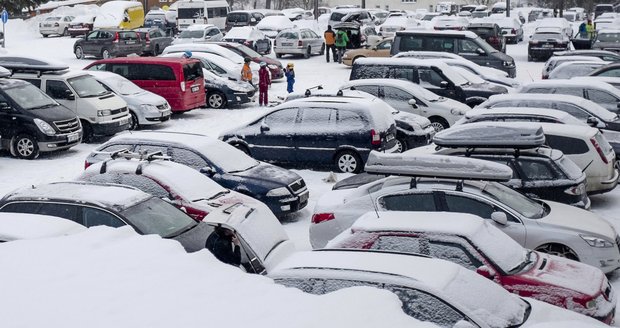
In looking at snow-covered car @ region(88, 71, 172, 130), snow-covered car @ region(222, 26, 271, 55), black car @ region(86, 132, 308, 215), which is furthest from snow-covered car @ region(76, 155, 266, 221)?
snow-covered car @ region(222, 26, 271, 55)

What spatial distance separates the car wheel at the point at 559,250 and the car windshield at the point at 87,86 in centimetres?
1282

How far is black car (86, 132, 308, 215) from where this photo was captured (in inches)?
551

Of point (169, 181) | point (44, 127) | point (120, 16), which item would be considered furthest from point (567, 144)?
point (120, 16)

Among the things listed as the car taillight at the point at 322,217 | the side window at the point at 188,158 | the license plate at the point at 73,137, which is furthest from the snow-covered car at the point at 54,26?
the car taillight at the point at 322,217

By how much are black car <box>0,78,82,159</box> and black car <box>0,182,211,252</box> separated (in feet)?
25.9

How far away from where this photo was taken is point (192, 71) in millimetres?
24031

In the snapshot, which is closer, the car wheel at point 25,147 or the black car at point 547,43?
the car wheel at point 25,147

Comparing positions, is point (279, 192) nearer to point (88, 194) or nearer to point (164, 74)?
point (88, 194)

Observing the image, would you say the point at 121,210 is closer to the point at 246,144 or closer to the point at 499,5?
the point at 246,144

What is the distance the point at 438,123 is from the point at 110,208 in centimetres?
1167

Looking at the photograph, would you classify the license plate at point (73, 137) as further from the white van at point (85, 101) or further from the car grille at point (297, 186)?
the car grille at point (297, 186)

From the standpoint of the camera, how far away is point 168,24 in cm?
5491

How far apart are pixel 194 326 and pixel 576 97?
46.3ft

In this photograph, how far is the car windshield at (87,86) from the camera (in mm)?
20766
